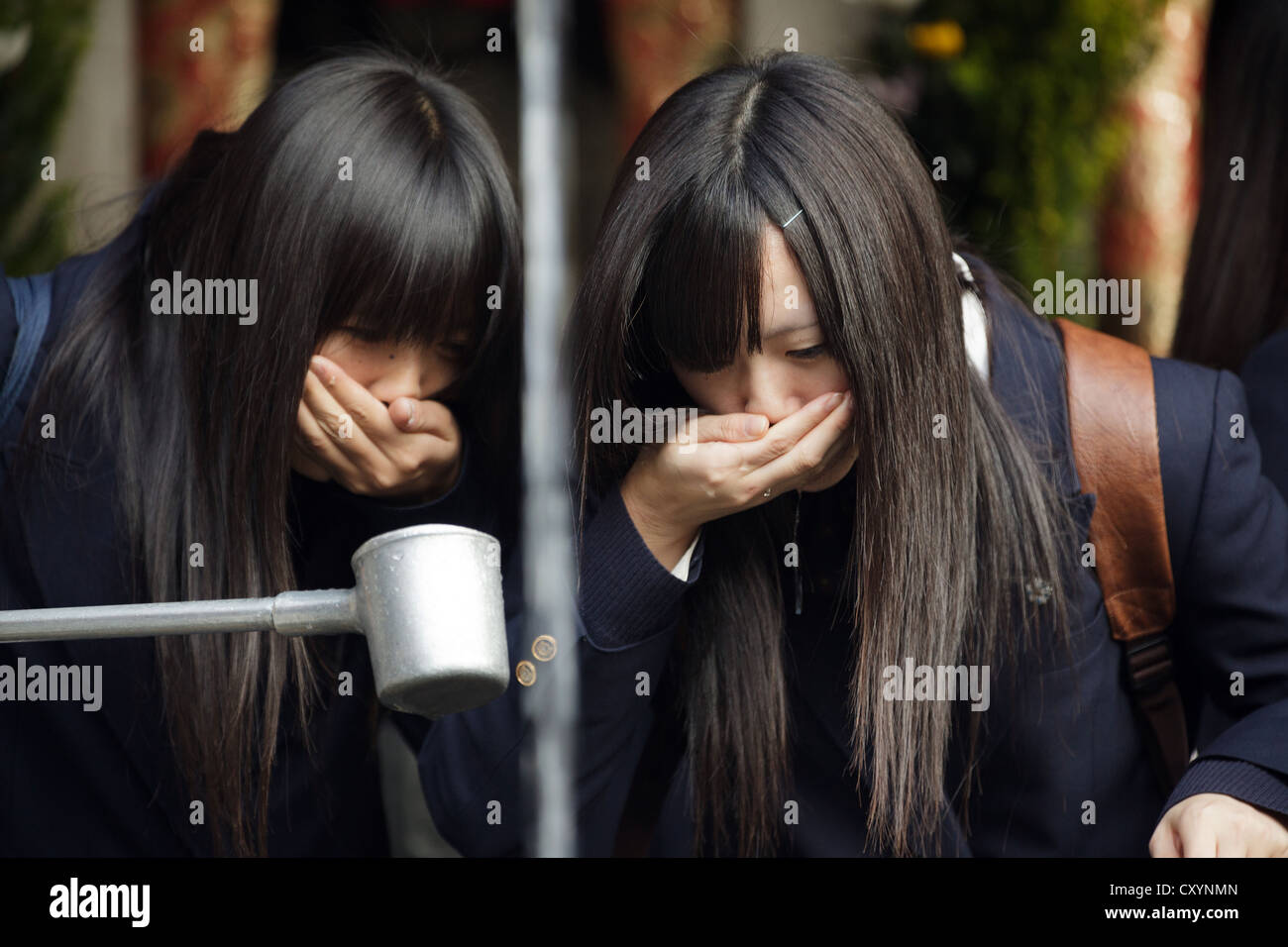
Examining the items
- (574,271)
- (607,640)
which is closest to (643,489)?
(607,640)

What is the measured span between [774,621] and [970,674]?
0.95 feet

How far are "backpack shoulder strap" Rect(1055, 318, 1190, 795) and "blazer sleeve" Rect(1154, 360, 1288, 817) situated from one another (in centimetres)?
3

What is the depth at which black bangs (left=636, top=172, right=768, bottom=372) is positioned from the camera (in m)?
1.61

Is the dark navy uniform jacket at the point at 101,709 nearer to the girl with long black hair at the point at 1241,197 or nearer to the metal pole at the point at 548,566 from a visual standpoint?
the metal pole at the point at 548,566

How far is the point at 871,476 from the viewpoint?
5.54 ft

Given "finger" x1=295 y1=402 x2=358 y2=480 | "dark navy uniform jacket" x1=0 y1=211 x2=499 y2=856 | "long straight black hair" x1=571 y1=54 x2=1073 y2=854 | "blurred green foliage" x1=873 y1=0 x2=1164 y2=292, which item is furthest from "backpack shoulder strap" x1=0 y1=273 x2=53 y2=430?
"blurred green foliage" x1=873 y1=0 x2=1164 y2=292

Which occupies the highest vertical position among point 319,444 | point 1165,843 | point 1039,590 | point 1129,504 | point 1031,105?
point 1031,105

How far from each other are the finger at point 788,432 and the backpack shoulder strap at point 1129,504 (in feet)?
1.42

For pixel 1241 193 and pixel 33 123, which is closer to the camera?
pixel 1241 193

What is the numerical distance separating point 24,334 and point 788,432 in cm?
117

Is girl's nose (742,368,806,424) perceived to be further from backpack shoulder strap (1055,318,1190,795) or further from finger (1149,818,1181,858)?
finger (1149,818,1181,858)

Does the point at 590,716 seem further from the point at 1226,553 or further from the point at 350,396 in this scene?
the point at 1226,553

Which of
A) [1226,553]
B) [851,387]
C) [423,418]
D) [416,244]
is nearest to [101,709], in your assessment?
[423,418]

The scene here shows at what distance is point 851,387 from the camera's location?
64.9 inches
